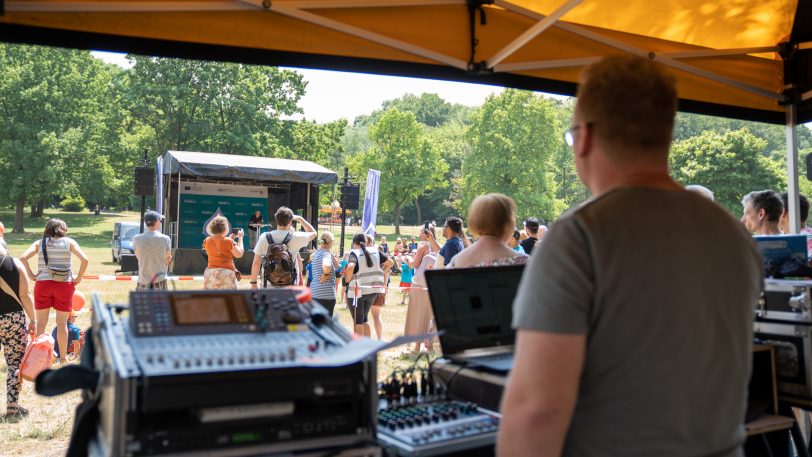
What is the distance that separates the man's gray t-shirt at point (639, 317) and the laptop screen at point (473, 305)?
3.44ft

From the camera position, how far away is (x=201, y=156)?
17.8 m

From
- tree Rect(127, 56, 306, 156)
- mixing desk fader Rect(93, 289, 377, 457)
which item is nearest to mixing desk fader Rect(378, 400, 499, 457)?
mixing desk fader Rect(93, 289, 377, 457)

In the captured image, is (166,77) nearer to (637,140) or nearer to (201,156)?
(201,156)

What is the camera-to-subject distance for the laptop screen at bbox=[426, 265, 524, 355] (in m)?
2.31

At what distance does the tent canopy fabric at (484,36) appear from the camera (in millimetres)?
2721

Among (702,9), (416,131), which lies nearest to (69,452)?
(702,9)

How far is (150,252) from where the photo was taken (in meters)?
7.54

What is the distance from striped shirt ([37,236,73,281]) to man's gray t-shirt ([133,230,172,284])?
2.77 feet

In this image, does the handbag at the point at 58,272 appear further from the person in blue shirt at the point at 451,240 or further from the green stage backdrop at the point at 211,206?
the green stage backdrop at the point at 211,206

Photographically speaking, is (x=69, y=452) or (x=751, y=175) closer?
(x=69, y=452)

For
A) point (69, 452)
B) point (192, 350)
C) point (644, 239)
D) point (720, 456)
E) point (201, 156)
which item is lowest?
point (69, 452)

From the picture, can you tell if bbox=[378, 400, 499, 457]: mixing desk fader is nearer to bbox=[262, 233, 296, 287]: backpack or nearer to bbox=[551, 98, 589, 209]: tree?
bbox=[262, 233, 296, 287]: backpack

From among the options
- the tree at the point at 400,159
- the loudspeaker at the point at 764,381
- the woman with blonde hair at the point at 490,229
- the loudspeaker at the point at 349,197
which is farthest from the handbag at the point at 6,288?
the tree at the point at 400,159

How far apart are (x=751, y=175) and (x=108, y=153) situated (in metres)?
36.1
